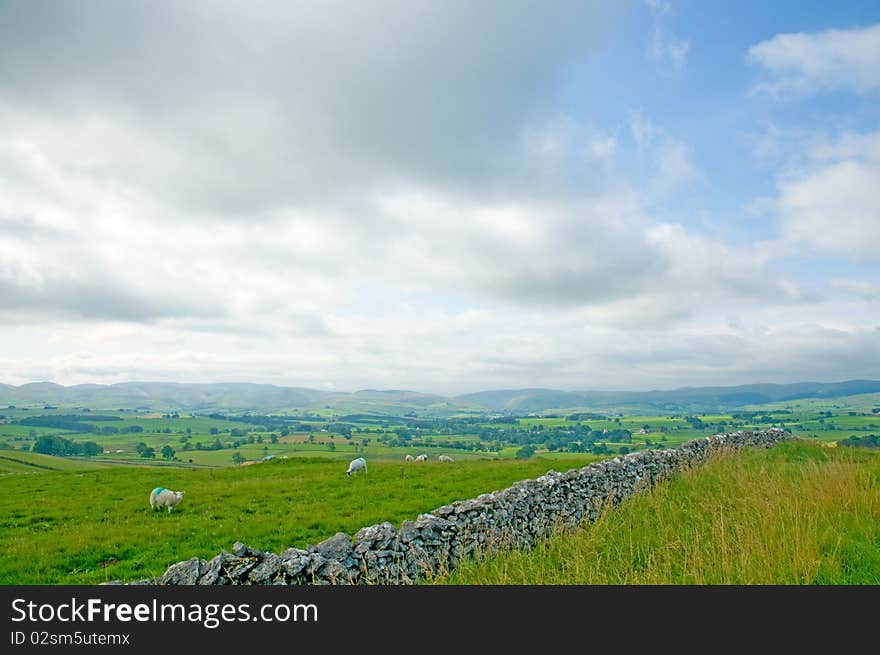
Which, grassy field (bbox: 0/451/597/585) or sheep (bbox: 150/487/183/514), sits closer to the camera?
grassy field (bbox: 0/451/597/585)

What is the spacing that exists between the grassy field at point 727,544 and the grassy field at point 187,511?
5.80 meters

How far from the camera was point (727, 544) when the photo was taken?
22.8ft

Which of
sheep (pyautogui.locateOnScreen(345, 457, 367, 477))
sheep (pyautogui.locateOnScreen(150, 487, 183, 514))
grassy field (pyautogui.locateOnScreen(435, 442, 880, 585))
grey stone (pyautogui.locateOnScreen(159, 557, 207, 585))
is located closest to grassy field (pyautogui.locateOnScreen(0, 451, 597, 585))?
sheep (pyautogui.locateOnScreen(150, 487, 183, 514))

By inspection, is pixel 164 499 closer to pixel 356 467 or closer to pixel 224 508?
pixel 224 508

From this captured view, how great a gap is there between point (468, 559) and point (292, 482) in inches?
512

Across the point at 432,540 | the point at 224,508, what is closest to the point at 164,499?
the point at 224,508

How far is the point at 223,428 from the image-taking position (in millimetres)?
135250

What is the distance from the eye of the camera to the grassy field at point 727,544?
612 cm

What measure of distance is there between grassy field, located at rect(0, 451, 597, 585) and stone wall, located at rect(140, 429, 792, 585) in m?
3.97

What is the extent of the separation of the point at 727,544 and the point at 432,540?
4448 millimetres

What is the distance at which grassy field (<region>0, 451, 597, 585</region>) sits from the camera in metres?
9.87

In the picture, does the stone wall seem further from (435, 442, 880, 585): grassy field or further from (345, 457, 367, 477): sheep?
(345, 457, 367, 477): sheep

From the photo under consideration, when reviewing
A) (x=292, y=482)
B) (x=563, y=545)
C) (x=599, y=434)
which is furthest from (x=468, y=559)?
(x=599, y=434)

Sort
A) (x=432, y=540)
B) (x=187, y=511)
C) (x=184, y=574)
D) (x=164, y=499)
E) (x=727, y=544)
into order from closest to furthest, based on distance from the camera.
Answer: (x=184, y=574)
(x=727, y=544)
(x=432, y=540)
(x=187, y=511)
(x=164, y=499)
